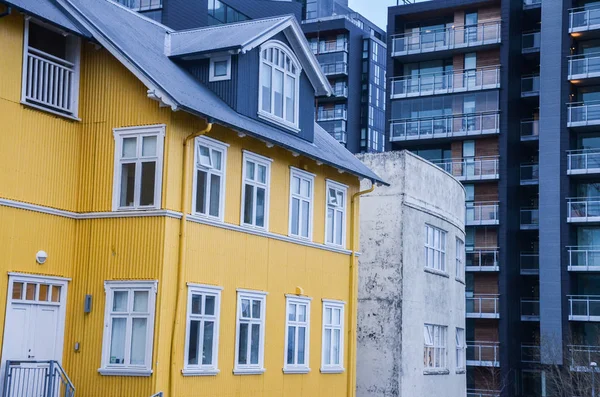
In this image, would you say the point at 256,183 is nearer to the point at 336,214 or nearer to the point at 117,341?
the point at 336,214

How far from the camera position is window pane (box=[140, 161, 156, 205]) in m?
25.8

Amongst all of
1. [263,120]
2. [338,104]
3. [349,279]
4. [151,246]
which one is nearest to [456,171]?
[338,104]

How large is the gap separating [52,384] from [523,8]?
63.2 metres

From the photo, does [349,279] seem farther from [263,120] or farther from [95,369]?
→ [95,369]

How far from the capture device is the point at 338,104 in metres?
98.6

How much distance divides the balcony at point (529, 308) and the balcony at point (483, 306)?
3.39m

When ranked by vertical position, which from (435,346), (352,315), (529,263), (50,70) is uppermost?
(529,263)

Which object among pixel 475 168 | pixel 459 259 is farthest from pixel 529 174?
pixel 459 259

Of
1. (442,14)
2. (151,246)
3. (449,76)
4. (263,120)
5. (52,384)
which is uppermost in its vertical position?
(442,14)

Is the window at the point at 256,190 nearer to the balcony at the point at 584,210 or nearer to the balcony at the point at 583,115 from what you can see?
the balcony at the point at 584,210

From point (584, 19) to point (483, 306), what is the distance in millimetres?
22702

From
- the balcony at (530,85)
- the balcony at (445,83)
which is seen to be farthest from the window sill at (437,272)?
the balcony at (530,85)

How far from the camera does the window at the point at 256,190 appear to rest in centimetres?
2889

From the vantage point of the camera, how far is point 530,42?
7888 cm
